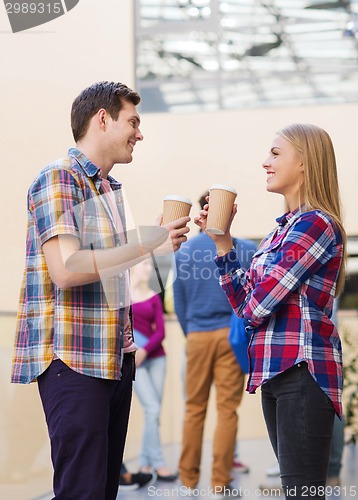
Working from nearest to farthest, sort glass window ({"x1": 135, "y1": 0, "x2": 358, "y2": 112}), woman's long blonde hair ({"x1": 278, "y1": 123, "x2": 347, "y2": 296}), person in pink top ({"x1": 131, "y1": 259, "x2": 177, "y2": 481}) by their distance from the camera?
woman's long blonde hair ({"x1": 278, "y1": 123, "x2": 347, "y2": 296})
person in pink top ({"x1": 131, "y1": 259, "x2": 177, "y2": 481})
glass window ({"x1": 135, "y1": 0, "x2": 358, "y2": 112})

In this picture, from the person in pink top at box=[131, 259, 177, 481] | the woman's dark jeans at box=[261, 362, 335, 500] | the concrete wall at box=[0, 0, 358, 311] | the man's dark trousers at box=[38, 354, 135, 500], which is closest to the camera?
the man's dark trousers at box=[38, 354, 135, 500]

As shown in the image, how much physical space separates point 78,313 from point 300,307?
527 millimetres

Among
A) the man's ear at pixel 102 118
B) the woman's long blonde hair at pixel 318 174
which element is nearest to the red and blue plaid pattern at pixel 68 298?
the man's ear at pixel 102 118

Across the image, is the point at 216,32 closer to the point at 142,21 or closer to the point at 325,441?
the point at 142,21

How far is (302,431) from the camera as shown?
1940 millimetres

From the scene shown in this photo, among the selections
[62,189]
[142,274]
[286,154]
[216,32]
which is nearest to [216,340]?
[142,274]

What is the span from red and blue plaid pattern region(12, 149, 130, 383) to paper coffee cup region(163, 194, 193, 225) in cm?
13

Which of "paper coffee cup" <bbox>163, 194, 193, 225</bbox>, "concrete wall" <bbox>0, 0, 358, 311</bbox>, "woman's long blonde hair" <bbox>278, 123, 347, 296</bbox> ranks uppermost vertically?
"concrete wall" <bbox>0, 0, 358, 311</bbox>

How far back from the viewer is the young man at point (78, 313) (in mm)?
1837

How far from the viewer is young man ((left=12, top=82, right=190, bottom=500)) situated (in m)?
1.84

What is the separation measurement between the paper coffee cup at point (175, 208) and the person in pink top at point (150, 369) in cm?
261

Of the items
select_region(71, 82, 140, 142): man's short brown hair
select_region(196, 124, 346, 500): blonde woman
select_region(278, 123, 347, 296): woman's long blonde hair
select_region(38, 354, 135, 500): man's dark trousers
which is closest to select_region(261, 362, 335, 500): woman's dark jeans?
select_region(196, 124, 346, 500): blonde woman

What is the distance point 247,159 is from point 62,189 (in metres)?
4.97

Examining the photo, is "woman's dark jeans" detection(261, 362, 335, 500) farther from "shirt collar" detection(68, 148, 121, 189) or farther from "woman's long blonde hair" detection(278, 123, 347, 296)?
"shirt collar" detection(68, 148, 121, 189)
